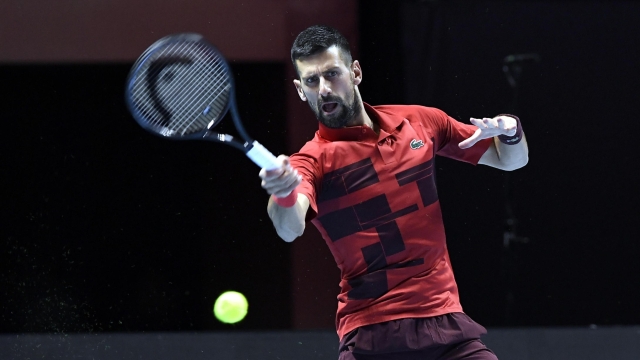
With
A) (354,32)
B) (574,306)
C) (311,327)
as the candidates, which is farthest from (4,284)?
(574,306)

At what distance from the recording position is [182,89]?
214 cm

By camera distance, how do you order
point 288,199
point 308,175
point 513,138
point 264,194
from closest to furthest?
point 288,199 → point 308,175 → point 513,138 → point 264,194

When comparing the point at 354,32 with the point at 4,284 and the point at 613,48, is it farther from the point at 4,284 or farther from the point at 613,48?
the point at 4,284

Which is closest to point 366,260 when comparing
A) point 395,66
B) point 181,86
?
point 181,86

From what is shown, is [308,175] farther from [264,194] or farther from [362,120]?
[264,194]

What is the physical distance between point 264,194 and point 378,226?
154cm

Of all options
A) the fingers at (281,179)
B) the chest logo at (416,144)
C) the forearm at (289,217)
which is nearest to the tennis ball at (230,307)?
the chest logo at (416,144)

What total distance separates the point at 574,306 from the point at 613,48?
1.07 m

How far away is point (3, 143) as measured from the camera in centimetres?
364

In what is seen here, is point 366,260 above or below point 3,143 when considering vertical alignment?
above

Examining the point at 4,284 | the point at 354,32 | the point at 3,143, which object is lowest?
the point at 4,284

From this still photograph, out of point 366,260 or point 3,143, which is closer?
point 366,260

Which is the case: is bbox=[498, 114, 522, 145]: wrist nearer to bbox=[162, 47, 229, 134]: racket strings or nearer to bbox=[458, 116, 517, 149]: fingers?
bbox=[458, 116, 517, 149]: fingers

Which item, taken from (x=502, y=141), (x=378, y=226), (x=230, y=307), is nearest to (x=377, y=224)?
(x=378, y=226)
